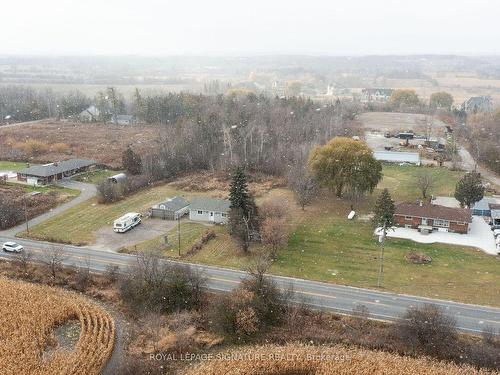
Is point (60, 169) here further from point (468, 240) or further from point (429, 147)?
point (429, 147)

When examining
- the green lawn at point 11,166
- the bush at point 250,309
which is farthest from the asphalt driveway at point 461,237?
the green lawn at point 11,166

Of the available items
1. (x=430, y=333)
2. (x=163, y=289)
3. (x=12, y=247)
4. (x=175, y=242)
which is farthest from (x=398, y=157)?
(x=12, y=247)

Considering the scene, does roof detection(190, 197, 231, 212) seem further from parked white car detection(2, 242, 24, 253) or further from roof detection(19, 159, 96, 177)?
roof detection(19, 159, 96, 177)

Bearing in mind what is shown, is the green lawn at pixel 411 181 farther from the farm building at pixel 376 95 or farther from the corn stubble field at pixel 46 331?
the farm building at pixel 376 95

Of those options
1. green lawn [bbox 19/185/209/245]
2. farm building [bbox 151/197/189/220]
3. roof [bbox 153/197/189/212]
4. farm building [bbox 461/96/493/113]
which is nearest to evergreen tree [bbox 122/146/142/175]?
green lawn [bbox 19/185/209/245]

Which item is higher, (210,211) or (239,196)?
(239,196)

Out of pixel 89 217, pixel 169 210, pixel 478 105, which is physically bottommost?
pixel 89 217

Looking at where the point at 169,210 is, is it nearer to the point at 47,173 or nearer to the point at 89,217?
the point at 89,217
